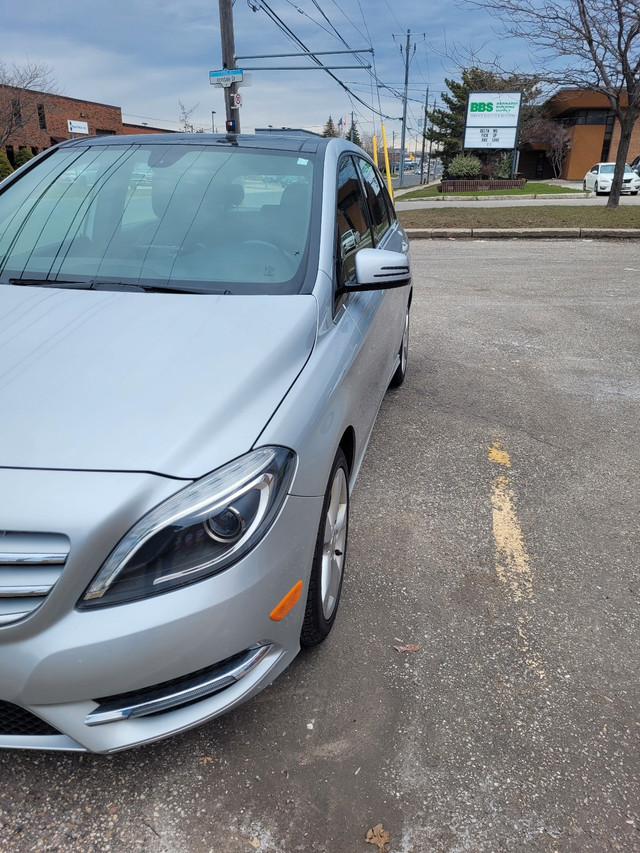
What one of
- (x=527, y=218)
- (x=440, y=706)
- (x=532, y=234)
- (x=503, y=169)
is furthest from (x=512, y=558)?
(x=503, y=169)

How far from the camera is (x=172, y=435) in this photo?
1691 millimetres

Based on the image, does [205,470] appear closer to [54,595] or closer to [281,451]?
[281,451]

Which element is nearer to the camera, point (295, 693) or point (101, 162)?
point (295, 693)

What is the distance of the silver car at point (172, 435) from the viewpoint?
1.51 meters

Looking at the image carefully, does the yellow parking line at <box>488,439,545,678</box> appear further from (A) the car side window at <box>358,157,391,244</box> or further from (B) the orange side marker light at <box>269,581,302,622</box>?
(A) the car side window at <box>358,157,391,244</box>

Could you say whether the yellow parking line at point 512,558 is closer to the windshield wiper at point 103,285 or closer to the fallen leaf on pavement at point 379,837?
the fallen leaf on pavement at point 379,837

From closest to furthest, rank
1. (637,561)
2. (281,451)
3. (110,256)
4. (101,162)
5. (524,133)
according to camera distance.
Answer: (281,451), (110,256), (637,561), (101,162), (524,133)

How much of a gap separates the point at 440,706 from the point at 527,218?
15556 millimetres

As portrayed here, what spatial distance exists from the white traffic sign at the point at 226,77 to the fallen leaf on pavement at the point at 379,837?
18.7 meters

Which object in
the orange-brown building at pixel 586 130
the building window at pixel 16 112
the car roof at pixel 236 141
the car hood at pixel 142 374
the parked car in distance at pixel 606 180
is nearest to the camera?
the car hood at pixel 142 374

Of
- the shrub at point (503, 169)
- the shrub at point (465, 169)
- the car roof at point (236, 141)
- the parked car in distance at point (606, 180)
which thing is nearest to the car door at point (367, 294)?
the car roof at point (236, 141)

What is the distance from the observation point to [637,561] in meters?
2.91

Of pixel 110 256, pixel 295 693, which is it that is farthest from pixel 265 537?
pixel 110 256

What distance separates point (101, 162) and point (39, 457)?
2.05 metres
